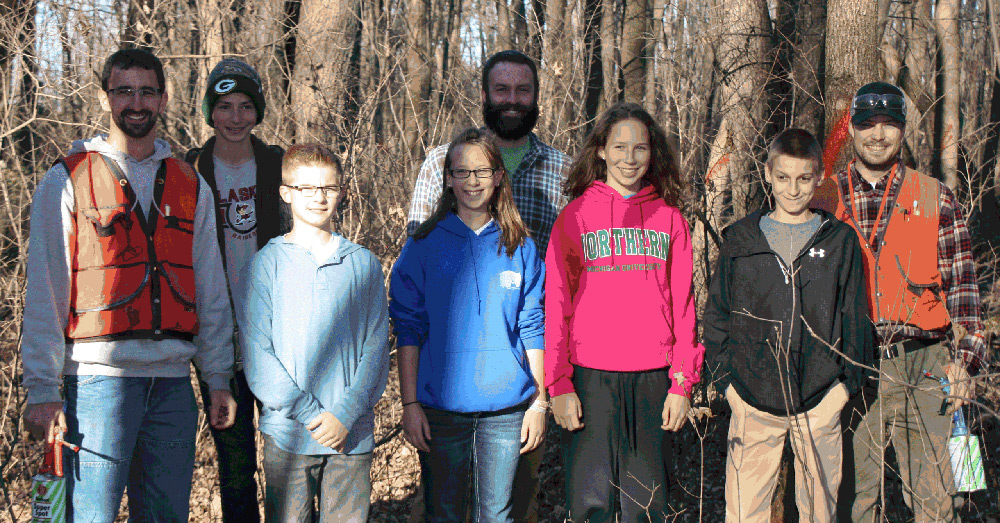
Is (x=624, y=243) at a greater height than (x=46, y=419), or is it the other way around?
(x=624, y=243)

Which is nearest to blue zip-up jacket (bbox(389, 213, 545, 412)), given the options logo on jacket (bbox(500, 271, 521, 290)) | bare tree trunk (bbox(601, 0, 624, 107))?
logo on jacket (bbox(500, 271, 521, 290))

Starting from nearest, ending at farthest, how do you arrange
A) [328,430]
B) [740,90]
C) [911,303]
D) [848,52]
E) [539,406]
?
[328,430] < [539,406] < [911,303] < [848,52] < [740,90]

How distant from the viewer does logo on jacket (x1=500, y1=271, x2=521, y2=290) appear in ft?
11.0

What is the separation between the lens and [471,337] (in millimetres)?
3291

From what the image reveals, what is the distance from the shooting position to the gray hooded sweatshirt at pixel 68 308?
278cm

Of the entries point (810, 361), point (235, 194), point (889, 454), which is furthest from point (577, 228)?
point (889, 454)

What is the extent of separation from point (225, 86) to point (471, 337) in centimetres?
160

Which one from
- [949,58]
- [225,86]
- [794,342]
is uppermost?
[949,58]

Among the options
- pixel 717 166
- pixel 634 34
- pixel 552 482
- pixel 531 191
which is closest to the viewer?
pixel 531 191

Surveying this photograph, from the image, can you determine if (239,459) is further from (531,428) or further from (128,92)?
(128,92)

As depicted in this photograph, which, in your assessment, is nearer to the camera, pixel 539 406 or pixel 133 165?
pixel 133 165

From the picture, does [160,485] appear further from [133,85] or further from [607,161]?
[607,161]

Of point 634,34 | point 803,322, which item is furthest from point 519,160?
point 634,34

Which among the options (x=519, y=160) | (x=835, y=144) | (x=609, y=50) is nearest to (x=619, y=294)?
(x=519, y=160)
